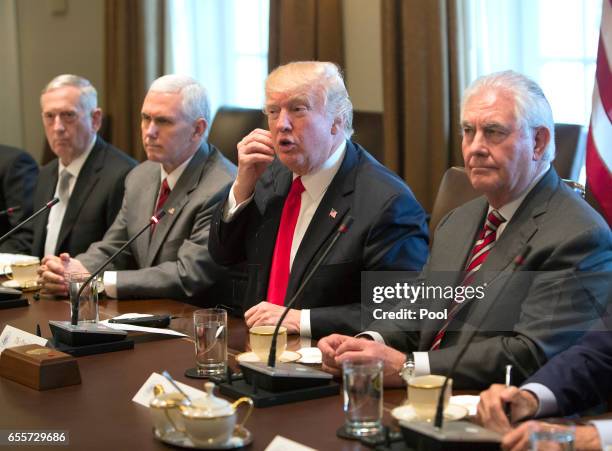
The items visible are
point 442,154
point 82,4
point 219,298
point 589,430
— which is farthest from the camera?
point 82,4

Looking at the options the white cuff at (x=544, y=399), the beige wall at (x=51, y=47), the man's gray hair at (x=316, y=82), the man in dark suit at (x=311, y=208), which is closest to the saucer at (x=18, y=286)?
the man in dark suit at (x=311, y=208)

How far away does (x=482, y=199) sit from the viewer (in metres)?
2.79

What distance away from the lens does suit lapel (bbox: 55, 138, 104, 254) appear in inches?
182

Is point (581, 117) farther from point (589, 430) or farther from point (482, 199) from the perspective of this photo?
point (589, 430)

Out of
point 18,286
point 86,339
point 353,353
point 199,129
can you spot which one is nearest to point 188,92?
point 199,129

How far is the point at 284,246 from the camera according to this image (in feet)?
10.7

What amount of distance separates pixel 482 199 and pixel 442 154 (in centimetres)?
178

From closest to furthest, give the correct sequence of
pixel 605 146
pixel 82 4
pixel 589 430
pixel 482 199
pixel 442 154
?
1. pixel 589 430
2. pixel 482 199
3. pixel 605 146
4. pixel 442 154
5. pixel 82 4

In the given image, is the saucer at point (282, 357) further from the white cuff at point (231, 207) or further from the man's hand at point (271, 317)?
the white cuff at point (231, 207)

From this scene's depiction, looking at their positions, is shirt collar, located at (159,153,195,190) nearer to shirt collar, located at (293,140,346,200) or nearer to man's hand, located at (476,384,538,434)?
shirt collar, located at (293,140,346,200)

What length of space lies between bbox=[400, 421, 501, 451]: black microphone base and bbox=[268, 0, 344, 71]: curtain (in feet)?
11.5

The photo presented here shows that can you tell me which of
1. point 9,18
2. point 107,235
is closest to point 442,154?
point 107,235

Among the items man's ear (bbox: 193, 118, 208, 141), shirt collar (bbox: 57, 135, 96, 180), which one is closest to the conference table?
man's ear (bbox: 193, 118, 208, 141)

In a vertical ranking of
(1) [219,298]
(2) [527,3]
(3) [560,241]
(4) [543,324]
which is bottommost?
(1) [219,298]
